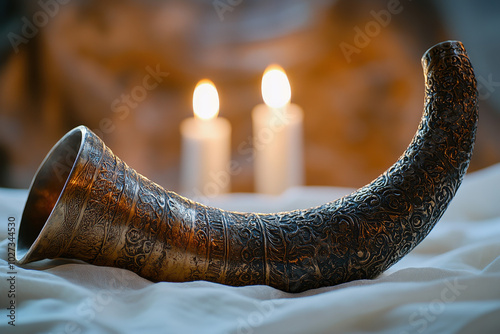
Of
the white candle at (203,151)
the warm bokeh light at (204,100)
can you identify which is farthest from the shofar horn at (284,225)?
the warm bokeh light at (204,100)

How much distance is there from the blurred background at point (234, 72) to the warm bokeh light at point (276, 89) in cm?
165

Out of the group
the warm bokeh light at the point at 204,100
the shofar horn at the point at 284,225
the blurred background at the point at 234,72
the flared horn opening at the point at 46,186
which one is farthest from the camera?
the blurred background at the point at 234,72

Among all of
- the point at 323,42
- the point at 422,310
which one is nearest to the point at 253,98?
the point at 323,42

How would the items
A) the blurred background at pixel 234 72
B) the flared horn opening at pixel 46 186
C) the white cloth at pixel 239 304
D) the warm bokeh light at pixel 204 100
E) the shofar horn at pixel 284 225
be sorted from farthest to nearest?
1. the blurred background at pixel 234 72
2. the warm bokeh light at pixel 204 100
3. the flared horn opening at pixel 46 186
4. the shofar horn at pixel 284 225
5. the white cloth at pixel 239 304

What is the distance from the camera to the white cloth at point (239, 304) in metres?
0.77

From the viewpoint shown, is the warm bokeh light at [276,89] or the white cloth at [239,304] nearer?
the white cloth at [239,304]

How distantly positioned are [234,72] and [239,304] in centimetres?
319

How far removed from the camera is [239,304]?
2.81 feet

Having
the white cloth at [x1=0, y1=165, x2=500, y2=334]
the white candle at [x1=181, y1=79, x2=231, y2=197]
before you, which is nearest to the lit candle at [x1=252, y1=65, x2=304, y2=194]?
the white candle at [x1=181, y1=79, x2=231, y2=197]

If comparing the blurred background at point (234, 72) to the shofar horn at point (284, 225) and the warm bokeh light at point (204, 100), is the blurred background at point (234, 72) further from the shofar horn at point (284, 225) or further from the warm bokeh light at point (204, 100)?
the shofar horn at point (284, 225)

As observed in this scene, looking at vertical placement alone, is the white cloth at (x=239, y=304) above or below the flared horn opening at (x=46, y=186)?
below

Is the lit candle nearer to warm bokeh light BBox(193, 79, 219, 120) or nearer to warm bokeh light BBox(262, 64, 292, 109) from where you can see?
warm bokeh light BBox(262, 64, 292, 109)

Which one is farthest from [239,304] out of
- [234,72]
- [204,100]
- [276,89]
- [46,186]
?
[234,72]

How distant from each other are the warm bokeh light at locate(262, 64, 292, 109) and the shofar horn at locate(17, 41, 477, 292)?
1094 mm
